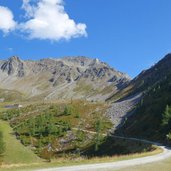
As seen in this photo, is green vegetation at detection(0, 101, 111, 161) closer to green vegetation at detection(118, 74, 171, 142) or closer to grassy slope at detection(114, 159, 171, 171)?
green vegetation at detection(118, 74, 171, 142)

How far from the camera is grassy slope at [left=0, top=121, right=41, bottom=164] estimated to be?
4815 inches

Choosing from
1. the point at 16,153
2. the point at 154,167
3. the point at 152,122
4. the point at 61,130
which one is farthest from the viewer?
the point at 61,130

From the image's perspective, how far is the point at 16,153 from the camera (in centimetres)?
13262

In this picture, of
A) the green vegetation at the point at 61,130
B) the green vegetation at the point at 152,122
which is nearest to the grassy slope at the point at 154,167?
the green vegetation at the point at 152,122

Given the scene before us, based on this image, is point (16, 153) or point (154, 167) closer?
point (154, 167)

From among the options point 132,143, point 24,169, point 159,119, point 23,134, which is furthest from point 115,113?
point 24,169

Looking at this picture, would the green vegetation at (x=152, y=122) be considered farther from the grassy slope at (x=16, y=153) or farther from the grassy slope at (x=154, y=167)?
the grassy slope at (x=154, y=167)

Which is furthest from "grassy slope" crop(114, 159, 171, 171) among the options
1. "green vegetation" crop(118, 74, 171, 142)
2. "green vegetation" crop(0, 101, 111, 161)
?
"green vegetation" crop(0, 101, 111, 161)

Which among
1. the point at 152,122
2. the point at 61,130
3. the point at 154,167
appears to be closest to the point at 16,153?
the point at 61,130

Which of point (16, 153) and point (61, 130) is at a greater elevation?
point (61, 130)

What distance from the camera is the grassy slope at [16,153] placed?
4815 inches

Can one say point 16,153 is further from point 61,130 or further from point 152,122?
point 152,122

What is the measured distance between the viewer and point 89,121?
170 meters

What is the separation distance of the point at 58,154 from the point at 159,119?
37.6m
